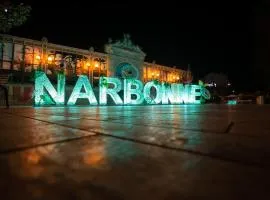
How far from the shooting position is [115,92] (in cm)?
2019

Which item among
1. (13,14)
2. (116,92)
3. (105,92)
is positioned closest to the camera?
(13,14)

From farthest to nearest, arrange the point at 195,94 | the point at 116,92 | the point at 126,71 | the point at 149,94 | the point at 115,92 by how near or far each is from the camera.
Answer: the point at 126,71 → the point at 195,94 → the point at 149,94 → the point at 116,92 → the point at 115,92

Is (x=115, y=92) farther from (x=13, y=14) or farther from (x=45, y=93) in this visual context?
(x=13, y=14)

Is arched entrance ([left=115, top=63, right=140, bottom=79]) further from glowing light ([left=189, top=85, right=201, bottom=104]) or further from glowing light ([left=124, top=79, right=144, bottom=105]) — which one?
glowing light ([left=124, top=79, right=144, bottom=105])

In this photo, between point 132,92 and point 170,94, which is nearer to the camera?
point 132,92

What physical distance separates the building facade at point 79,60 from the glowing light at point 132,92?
9.86m

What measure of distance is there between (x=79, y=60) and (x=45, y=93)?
1489 cm

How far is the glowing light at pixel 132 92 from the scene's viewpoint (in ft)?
67.3

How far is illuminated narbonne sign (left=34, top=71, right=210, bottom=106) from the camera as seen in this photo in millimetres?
16378

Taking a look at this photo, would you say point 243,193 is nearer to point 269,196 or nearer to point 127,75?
point 269,196

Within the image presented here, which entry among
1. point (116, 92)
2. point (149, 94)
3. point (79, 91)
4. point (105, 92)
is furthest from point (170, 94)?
point (79, 91)

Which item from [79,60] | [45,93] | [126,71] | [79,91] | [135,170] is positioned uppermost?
[79,60]

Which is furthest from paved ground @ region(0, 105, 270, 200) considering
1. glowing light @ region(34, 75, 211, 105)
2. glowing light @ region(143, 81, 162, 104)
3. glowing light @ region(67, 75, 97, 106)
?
glowing light @ region(143, 81, 162, 104)

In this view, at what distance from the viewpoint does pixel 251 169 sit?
4.56 feet
